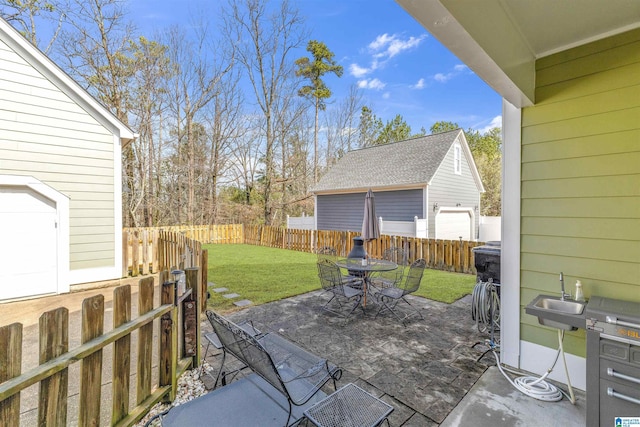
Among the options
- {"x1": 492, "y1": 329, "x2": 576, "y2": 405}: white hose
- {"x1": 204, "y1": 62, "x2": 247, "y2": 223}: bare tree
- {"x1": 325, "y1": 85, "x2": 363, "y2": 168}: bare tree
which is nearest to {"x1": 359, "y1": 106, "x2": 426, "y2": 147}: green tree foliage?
{"x1": 325, "y1": 85, "x2": 363, "y2": 168}: bare tree

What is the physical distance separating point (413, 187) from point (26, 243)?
1132 cm

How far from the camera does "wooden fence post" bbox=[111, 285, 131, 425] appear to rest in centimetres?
197

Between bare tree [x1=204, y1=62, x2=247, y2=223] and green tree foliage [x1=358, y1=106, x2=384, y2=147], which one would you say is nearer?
bare tree [x1=204, y1=62, x2=247, y2=223]

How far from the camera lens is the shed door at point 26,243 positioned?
513 cm

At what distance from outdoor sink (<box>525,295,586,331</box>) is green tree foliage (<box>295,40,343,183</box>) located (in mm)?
18801

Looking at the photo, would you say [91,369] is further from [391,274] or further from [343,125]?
[343,125]

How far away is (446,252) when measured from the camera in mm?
8562

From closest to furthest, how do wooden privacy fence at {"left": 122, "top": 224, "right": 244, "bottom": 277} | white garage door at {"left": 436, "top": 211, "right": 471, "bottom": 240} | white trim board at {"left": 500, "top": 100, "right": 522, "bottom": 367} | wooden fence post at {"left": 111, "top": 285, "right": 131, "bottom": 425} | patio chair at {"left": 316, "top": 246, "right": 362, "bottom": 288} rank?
wooden fence post at {"left": 111, "top": 285, "right": 131, "bottom": 425}, white trim board at {"left": 500, "top": 100, "right": 522, "bottom": 367}, patio chair at {"left": 316, "top": 246, "right": 362, "bottom": 288}, wooden privacy fence at {"left": 122, "top": 224, "right": 244, "bottom": 277}, white garage door at {"left": 436, "top": 211, "right": 471, "bottom": 240}

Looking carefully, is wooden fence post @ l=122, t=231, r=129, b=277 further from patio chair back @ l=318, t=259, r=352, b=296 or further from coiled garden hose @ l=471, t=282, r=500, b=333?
coiled garden hose @ l=471, t=282, r=500, b=333

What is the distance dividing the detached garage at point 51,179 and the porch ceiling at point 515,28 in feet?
23.1

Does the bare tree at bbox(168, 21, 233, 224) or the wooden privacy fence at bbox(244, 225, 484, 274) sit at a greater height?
the bare tree at bbox(168, 21, 233, 224)

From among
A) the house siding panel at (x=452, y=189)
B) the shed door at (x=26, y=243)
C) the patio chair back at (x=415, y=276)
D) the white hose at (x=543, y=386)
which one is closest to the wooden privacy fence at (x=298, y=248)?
the shed door at (x=26, y=243)

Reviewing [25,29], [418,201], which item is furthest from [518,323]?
[25,29]

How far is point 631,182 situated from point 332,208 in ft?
40.0
